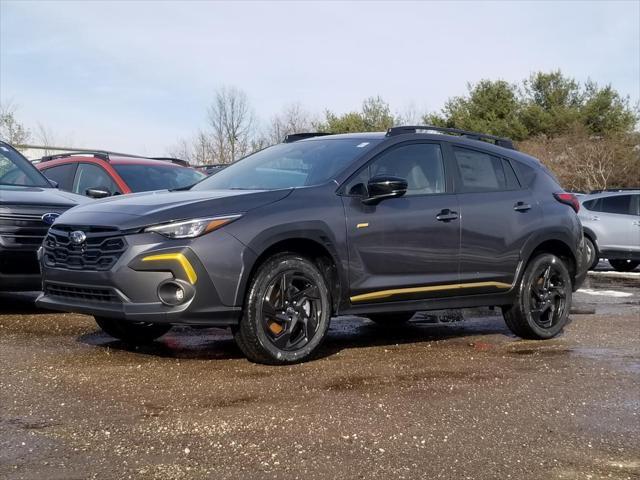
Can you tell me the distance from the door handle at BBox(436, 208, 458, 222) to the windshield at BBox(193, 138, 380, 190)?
2.44ft

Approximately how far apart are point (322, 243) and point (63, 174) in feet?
18.0

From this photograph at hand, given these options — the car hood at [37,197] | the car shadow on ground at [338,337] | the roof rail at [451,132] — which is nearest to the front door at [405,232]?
the roof rail at [451,132]

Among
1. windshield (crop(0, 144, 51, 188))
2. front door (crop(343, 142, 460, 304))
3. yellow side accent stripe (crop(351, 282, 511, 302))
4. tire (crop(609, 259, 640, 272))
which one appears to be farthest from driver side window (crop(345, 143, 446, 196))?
tire (crop(609, 259, 640, 272))

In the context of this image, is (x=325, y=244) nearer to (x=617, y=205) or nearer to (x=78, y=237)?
(x=78, y=237)

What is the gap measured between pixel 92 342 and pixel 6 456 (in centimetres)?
273

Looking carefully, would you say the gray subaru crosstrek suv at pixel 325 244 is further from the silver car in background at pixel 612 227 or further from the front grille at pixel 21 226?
the silver car in background at pixel 612 227

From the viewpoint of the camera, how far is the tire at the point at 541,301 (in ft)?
22.3

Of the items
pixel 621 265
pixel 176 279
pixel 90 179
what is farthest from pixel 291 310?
pixel 621 265

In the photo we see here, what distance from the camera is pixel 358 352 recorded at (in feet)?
19.8

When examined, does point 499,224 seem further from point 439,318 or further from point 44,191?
point 44,191

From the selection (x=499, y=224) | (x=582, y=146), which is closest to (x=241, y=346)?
(x=499, y=224)

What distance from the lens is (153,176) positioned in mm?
9539

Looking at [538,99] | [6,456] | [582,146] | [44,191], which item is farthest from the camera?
[538,99]

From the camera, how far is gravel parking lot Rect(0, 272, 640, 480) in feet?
11.2
